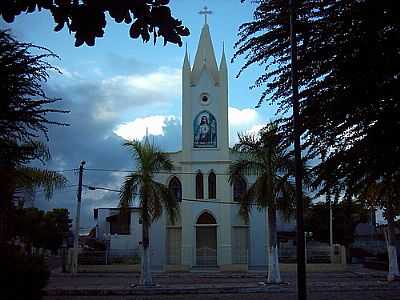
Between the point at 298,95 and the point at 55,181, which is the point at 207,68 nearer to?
the point at 55,181

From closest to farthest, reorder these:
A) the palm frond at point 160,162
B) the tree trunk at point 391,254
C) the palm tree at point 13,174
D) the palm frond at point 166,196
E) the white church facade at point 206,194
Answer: the palm tree at point 13,174 < the palm frond at point 166,196 < the palm frond at point 160,162 < the tree trunk at point 391,254 < the white church facade at point 206,194

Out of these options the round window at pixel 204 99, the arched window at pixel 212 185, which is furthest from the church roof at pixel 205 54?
the arched window at pixel 212 185

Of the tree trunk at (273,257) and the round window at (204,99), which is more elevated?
the round window at (204,99)

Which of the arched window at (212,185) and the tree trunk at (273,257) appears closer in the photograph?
the tree trunk at (273,257)

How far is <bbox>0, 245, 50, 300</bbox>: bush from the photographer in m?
11.2

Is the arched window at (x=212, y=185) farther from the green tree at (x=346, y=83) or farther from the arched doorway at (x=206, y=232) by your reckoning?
the green tree at (x=346, y=83)

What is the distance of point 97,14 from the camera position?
396 cm

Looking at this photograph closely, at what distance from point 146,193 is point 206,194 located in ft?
67.8

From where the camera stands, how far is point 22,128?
13.0 metres

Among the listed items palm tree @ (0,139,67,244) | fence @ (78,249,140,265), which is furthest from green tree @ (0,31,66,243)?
fence @ (78,249,140,265)

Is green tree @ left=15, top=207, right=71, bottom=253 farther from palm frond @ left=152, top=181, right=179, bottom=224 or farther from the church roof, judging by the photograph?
palm frond @ left=152, top=181, right=179, bottom=224

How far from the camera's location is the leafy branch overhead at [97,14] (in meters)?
3.95

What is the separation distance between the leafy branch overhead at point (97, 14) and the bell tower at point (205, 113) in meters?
42.1

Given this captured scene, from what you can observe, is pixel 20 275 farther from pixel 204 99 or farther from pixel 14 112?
pixel 204 99
